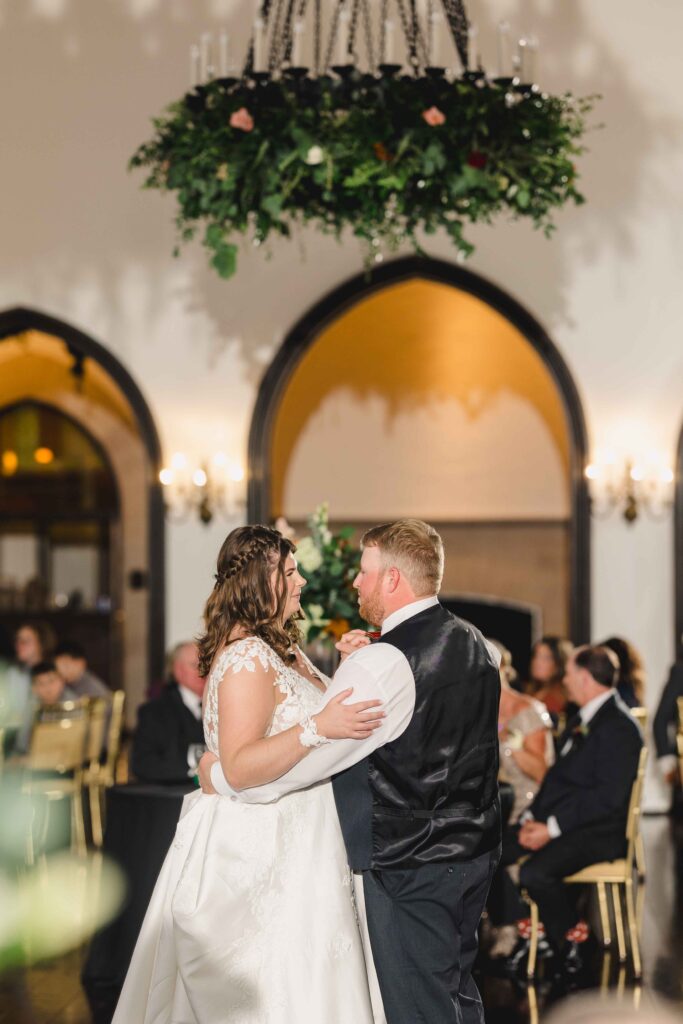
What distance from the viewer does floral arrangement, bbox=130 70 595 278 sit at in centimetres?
497

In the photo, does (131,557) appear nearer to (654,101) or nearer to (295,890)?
(654,101)

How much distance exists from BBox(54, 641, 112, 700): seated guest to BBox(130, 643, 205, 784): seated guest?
225 centimetres

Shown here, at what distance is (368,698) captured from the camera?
2848mm

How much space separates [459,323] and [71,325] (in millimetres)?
3542

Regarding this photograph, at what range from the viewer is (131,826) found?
5.16 metres

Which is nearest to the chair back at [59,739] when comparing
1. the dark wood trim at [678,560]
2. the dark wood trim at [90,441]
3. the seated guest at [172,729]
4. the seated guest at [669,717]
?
the seated guest at [172,729]

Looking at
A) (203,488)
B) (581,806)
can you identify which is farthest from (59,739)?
(581,806)

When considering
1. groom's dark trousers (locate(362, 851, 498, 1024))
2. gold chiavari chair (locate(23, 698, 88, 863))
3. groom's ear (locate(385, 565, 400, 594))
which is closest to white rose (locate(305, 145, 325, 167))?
groom's ear (locate(385, 565, 400, 594))

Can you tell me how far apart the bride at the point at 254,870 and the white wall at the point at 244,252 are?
237 inches

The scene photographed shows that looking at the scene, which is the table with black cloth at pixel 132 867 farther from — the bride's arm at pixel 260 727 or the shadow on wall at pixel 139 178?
the shadow on wall at pixel 139 178

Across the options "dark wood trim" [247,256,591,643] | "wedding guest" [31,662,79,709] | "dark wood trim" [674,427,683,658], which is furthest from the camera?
"dark wood trim" [247,256,591,643]

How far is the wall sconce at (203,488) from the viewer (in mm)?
9109

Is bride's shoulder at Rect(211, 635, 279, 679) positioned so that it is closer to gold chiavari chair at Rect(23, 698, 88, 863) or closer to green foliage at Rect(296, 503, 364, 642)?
green foliage at Rect(296, 503, 364, 642)

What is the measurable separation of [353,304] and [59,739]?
12.3 feet
